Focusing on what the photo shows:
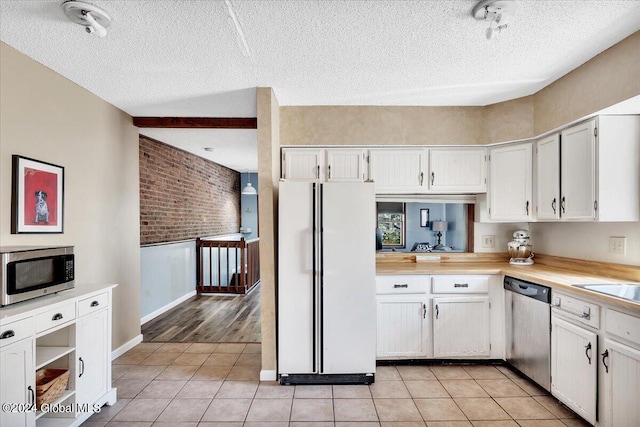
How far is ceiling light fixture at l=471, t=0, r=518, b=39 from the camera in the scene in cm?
171

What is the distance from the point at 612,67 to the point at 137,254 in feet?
14.4

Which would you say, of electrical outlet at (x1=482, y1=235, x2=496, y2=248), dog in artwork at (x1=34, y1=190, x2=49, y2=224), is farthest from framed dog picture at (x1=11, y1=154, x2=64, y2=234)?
electrical outlet at (x1=482, y1=235, x2=496, y2=248)

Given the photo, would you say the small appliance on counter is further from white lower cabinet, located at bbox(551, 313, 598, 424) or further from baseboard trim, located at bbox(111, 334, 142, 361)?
baseboard trim, located at bbox(111, 334, 142, 361)

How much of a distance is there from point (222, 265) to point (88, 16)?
4.76m

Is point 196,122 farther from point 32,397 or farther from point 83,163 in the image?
point 32,397

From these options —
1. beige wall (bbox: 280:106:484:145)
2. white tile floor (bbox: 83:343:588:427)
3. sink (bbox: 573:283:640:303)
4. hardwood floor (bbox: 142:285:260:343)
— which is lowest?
hardwood floor (bbox: 142:285:260:343)

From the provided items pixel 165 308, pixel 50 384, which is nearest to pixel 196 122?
pixel 50 384

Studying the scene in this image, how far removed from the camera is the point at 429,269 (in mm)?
3047

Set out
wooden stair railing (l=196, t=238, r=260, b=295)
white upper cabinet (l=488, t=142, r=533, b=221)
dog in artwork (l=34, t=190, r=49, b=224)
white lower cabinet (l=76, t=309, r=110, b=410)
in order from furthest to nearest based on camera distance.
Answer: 1. wooden stair railing (l=196, t=238, r=260, b=295)
2. white upper cabinet (l=488, t=142, r=533, b=221)
3. dog in artwork (l=34, t=190, r=49, b=224)
4. white lower cabinet (l=76, t=309, r=110, b=410)

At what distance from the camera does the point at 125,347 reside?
3420mm

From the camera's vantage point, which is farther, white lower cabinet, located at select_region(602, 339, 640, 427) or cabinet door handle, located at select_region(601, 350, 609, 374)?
cabinet door handle, located at select_region(601, 350, 609, 374)

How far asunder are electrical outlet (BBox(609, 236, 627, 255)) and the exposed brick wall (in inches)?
188

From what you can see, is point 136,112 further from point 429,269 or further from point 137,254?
point 429,269

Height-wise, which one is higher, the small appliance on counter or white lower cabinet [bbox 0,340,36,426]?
the small appliance on counter
